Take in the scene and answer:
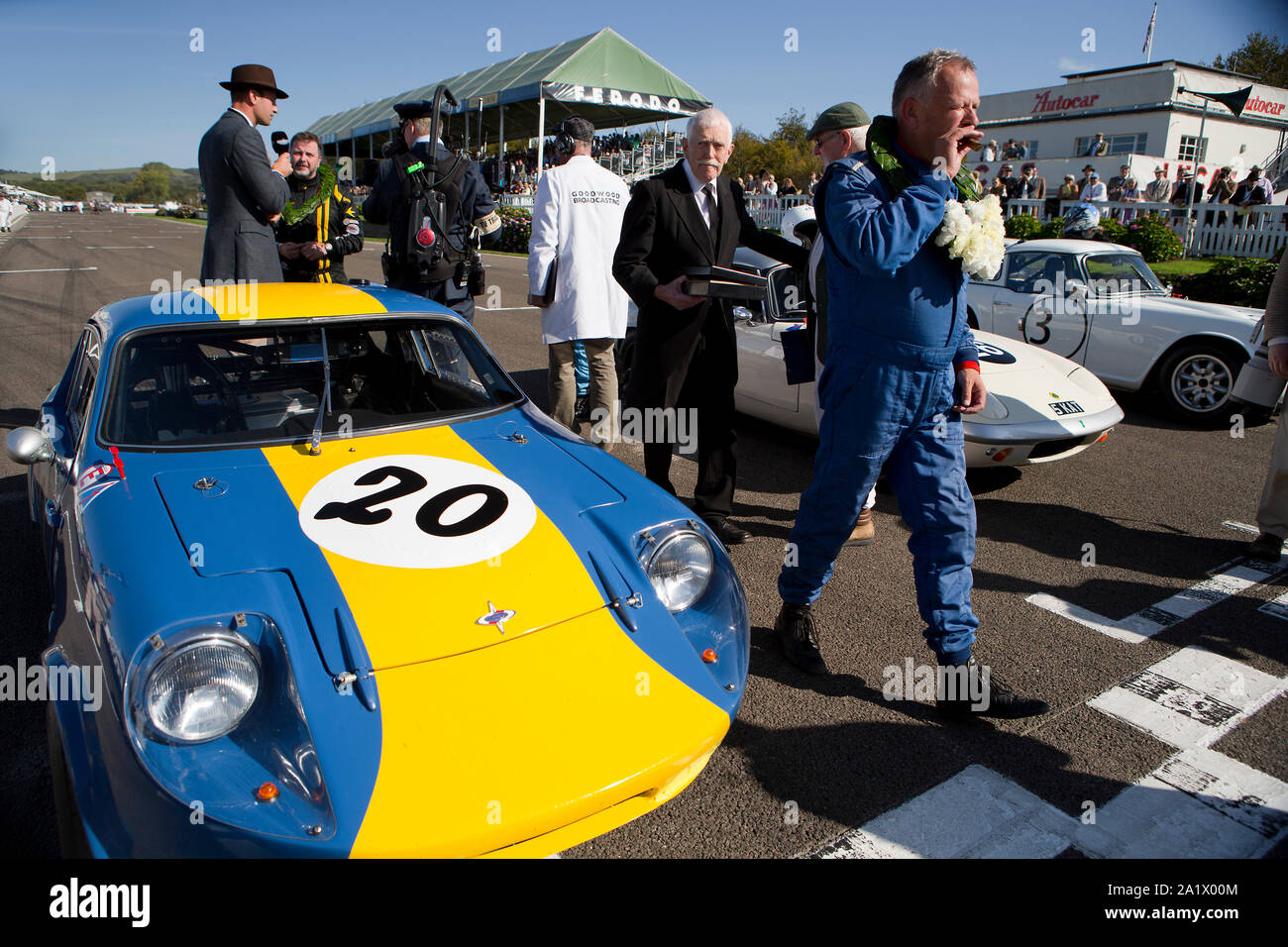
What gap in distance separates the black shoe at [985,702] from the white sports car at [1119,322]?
383 centimetres

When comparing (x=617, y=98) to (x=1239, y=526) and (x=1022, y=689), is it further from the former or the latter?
(x=1022, y=689)

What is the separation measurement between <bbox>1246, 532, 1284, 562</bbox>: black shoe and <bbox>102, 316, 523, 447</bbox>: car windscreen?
358 centimetres

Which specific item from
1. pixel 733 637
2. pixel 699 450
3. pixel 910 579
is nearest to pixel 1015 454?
pixel 910 579

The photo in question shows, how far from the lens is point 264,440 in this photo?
103 inches

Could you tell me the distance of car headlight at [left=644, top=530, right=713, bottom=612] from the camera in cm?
227

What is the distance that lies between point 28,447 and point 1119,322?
6.97m

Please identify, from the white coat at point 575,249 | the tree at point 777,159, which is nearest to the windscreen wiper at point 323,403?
the white coat at point 575,249

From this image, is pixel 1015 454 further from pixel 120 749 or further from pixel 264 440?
pixel 120 749

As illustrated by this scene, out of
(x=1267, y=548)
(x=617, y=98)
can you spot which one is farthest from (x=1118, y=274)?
(x=617, y=98)

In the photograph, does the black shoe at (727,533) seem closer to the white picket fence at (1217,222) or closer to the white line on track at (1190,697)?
the white line on track at (1190,697)

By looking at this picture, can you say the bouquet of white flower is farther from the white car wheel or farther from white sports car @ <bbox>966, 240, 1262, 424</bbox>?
the white car wheel

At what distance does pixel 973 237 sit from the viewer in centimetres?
233

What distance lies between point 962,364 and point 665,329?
146 cm

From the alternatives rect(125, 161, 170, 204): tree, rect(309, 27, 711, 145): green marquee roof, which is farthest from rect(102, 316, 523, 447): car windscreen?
rect(125, 161, 170, 204): tree
